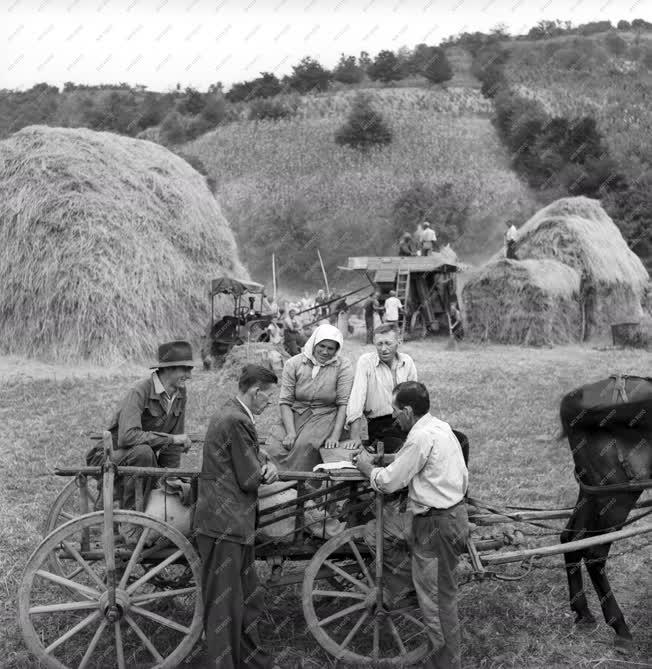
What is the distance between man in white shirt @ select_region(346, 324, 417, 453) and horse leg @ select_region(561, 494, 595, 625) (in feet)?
4.45

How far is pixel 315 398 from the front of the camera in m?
5.86

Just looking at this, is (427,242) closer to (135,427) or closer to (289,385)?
(289,385)

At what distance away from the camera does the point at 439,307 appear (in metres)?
24.9

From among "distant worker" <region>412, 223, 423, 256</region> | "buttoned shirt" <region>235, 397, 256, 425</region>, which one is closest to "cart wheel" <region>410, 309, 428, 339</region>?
"distant worker" <region>412, 223, 423, 256</region>

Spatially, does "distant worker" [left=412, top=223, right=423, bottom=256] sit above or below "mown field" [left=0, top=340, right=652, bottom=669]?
above

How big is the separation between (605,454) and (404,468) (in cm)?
161

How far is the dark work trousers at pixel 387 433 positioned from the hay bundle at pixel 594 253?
18.3m

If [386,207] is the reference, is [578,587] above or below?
below

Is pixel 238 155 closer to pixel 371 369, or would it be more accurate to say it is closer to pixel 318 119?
pixel 318 119

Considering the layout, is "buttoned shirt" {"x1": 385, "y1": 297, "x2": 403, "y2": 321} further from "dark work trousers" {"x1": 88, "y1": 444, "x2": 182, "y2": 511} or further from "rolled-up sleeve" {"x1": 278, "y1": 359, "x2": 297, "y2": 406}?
"dark work trousers" {"x1": 88, "y1": 444, "x2": 182, "y2": 511}

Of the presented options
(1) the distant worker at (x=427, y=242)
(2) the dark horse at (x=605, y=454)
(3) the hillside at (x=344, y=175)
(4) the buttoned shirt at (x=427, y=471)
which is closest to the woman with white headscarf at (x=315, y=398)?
(4) the buttoned shirt at (x=427, y=471)

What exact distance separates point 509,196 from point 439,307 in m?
27.3

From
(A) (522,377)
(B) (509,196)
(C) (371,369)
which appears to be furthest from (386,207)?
(C) (371,369)

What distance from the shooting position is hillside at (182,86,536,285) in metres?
44.2
